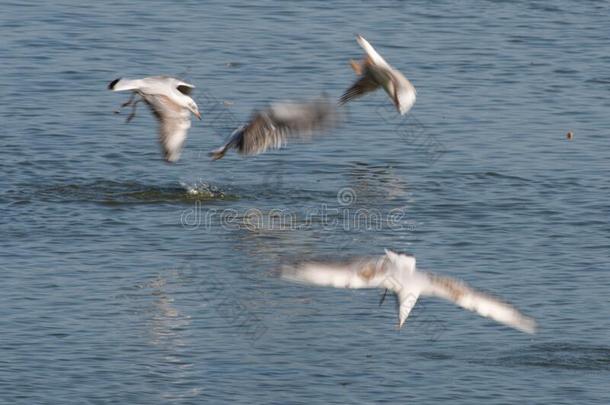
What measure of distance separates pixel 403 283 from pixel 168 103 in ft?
14.3

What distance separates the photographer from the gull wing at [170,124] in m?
14.1

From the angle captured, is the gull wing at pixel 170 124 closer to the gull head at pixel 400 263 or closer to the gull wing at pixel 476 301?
the gull head at pixel 400 263

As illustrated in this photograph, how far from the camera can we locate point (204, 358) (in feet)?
36.3

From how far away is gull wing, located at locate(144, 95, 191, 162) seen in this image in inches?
556

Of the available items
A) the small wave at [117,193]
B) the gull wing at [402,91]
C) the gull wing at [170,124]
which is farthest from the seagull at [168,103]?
the gull wing at [402,91]

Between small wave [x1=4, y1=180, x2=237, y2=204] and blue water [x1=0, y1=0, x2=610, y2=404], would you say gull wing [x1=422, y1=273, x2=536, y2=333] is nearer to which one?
blue water [x1=0, y1=0, x2=610, y2=404]

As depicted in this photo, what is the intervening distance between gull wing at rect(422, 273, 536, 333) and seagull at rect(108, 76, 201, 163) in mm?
3801

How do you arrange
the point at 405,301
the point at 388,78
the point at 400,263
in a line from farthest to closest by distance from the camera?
the point at 388,78, the point at 400,263, the point at 405,301

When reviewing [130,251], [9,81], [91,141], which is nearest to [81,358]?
[130,251]

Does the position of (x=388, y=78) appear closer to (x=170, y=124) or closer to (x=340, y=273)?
(x=170, y=124)

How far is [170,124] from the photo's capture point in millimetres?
14414

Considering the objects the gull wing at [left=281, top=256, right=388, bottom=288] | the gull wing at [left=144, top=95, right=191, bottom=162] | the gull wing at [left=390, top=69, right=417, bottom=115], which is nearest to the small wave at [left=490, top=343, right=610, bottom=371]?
the gull wing at [left=281, top=256, right=388, bottom=288]

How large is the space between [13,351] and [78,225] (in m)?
3.14

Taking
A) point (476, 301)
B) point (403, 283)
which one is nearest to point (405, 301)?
point (403, 283)
